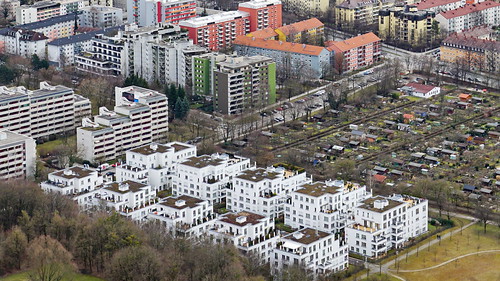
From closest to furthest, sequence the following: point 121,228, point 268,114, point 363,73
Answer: point 121,228
point 268,114
point 363,73

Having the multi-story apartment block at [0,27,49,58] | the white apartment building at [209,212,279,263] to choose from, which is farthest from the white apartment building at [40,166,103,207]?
the multi-story apartment block at [0,27,49,58]

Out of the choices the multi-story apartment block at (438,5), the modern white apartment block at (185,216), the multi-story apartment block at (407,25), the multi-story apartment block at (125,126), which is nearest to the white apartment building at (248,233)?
the modern white apartment block at (185,216)

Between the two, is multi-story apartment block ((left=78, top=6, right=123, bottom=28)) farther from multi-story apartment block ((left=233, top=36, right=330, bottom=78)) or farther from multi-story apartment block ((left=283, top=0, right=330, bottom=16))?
multi-story apartment block ((left=283, top=0, right=330, bottom=16))

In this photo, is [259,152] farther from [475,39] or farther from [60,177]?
[475,39]

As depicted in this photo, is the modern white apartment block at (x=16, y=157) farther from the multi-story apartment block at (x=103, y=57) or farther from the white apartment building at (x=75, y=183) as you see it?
the multi-story apartment block at (x=103, y=57)

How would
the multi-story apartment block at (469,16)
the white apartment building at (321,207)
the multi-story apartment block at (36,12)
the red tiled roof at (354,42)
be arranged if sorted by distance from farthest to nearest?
the multi-story apartment block at (36,12) < the multi-story apartment block at (469,16) < the red tiled roof at (354,42) < the white apartment building at (321,207)

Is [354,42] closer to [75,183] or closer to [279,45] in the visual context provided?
[279,45]

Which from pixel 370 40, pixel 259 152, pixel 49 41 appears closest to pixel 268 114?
pixel 259 152
